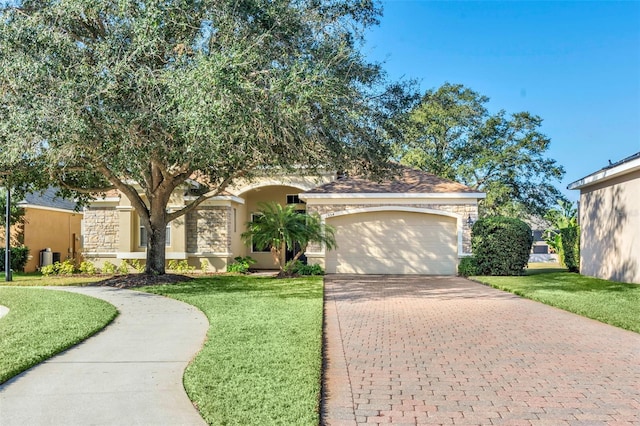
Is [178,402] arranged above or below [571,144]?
below

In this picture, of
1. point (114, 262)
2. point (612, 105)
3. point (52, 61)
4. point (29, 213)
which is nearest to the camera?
point (52, 61)

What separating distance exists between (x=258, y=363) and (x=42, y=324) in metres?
4.32

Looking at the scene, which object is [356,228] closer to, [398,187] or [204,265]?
[398,187]

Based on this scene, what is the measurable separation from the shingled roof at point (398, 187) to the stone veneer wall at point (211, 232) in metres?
3.39

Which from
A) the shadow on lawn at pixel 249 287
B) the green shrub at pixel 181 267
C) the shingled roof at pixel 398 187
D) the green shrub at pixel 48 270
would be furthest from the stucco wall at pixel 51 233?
the shingled roof at pixel 398 187

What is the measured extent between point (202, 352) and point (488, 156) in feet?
83.7

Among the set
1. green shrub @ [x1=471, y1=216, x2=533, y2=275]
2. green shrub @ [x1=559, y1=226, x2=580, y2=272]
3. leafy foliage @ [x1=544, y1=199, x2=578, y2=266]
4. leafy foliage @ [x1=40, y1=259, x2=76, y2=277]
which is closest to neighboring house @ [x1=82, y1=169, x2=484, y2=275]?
green shrub @ [x1=471, y1=216, x2=533, y2=275]

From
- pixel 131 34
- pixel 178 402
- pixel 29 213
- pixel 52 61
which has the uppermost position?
pixel 131 34

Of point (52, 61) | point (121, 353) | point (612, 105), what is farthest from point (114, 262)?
point (612, 105)

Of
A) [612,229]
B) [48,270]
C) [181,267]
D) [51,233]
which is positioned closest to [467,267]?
[612,229]

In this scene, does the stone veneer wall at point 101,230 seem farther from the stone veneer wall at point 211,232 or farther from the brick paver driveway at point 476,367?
the brick paver driveway at point 476,367

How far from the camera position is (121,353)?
21.3 ft

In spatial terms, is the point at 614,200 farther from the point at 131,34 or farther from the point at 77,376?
the point at 77,376

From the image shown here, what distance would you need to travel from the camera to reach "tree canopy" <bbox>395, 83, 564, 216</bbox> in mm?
29297
